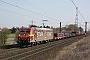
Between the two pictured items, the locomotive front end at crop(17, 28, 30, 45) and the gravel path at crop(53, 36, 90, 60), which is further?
the locomotive front end at crop(17, 28, 30, 45)

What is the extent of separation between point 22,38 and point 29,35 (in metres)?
1.17

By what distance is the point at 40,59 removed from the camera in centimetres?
1766

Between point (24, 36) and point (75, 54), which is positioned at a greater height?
point (24, 36)

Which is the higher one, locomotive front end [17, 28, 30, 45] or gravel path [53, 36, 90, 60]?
locomotive front end [17, 28, 30, 45]

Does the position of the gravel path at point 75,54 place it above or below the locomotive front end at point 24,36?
below

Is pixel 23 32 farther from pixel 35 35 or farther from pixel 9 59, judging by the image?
pixel 9 59

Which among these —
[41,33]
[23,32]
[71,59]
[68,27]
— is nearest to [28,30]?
[23,32]

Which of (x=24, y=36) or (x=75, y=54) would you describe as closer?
(x=75, y=54)

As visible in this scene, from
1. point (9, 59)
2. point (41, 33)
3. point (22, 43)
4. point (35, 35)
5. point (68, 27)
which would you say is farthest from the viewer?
point (68, 27)

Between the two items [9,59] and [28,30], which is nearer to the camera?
[9,59]

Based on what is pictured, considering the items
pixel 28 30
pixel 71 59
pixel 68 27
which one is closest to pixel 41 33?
pixel 28 30

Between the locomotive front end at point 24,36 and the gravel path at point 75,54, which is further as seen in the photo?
→ the locomotive front end at point 24,36

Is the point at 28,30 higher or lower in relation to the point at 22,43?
higher

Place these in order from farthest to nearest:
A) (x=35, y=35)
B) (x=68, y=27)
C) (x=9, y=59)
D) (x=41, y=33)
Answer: (x=68, y=27) < (x=41, y=33) < (x=35, y=35) < (x=9, y=59)
